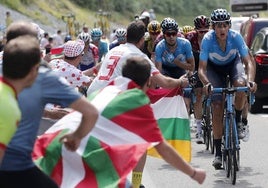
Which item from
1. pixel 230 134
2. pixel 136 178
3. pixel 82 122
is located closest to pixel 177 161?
pixel 82 122

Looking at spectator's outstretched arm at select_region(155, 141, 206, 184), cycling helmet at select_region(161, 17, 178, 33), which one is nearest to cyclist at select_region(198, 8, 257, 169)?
cycling helmet at select_region(161, 17, 178, 33)

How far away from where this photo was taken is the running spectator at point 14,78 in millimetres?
4505

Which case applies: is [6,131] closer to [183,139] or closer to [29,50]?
[29,50]

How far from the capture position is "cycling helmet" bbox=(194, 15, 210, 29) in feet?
43.1

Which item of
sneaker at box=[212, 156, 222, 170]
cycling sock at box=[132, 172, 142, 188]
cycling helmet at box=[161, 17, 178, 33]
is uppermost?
cycling helmet at box=[161, 17, 178, 33]

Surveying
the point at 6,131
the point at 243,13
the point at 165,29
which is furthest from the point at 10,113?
the point at 243,13

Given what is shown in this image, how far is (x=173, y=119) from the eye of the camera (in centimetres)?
939

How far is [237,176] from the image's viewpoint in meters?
10.1

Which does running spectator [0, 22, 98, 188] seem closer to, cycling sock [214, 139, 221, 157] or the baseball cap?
the baseball cap

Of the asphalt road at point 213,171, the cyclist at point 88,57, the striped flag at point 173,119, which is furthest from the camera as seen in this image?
the cyclist at point 88,57

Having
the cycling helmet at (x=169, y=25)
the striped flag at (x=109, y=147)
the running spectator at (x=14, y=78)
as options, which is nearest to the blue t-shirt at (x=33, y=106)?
the running spectator at (x=14, y=78)

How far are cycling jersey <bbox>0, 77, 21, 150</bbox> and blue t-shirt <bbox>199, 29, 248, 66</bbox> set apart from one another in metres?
5.72

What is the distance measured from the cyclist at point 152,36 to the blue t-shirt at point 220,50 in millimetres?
3597

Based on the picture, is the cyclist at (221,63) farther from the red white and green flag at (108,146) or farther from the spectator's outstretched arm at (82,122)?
the spectator's outstretched arm at (82,122)
